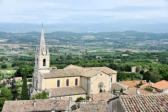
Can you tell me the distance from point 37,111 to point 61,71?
39.5 ft

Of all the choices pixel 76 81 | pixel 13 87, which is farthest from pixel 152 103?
pixel 13 87

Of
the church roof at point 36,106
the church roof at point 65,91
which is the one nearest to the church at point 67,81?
the church roof at point 65,91

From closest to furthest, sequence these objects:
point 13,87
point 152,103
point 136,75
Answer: point 152,103
point 13,87
point 136,75

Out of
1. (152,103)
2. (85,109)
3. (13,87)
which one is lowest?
(13,87)

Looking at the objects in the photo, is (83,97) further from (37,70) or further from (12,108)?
(12,108)

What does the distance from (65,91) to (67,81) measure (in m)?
2.20

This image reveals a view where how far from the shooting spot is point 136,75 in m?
61.4

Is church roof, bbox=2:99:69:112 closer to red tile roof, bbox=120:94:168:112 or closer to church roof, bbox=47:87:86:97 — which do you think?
church roof, bbox=47:87:86:97

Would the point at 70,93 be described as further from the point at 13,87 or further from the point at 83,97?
the point at 13,87

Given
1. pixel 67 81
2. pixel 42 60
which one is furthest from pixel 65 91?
pixel 42 60

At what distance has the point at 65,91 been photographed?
3612cm

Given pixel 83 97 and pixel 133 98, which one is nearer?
pixel 133 98

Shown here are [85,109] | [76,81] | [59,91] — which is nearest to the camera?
[85,109]

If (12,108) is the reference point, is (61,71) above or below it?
above
